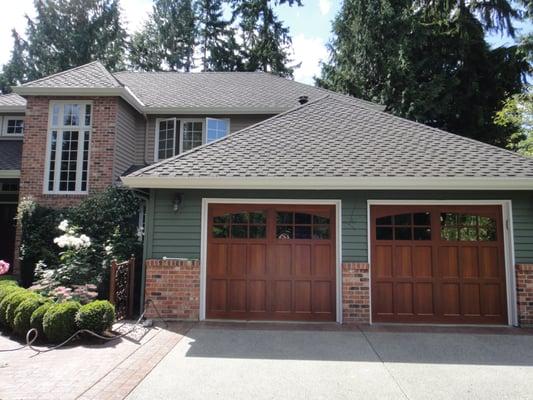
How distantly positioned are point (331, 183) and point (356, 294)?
2142mm

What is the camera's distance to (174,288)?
725 cm

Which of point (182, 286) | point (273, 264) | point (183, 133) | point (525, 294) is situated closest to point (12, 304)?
point (182, 286)

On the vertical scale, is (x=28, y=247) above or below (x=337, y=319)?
above

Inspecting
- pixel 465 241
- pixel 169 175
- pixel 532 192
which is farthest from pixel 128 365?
pixel 532 192

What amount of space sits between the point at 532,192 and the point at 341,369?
17.1ft

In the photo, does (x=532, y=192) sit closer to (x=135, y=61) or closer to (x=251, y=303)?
(x=251, y=303)

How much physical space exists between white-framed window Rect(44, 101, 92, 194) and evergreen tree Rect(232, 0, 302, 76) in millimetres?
18220

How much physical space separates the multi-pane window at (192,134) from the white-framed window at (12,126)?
6126 millimetres

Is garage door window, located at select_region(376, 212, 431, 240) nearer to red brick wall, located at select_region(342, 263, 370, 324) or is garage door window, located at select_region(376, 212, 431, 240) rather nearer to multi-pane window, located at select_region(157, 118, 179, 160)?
red brick wall, located at select_region(342, 263, 370, 324)

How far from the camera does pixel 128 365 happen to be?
4887 millimetres

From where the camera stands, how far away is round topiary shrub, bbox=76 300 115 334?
19.3 feet

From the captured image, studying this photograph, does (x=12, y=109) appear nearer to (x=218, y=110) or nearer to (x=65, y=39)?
(x=218, y=110)

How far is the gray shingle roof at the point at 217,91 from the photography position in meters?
12.4

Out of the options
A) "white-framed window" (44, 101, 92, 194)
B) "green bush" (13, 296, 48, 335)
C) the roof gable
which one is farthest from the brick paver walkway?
"white-framed window" (44, 101, 92, 194)
